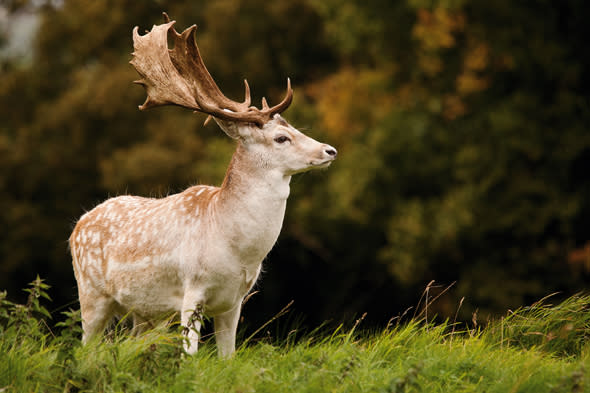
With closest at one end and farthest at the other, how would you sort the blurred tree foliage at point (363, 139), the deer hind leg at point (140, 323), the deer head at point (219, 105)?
1. the deer head at point (219, 105)
2. the deer hind leg at point (140, 323)
3. the blurred tree foliage at point (363, 139)

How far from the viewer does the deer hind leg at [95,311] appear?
580 cm

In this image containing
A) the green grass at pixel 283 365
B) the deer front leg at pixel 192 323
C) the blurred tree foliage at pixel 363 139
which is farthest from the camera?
the blurred tree foliage at pixel 363 139

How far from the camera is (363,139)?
1603 cm

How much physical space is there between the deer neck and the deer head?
3.2 inches

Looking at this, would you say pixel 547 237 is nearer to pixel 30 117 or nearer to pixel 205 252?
pixel 205 252

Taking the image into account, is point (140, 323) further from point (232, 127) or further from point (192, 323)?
point (232, 127)

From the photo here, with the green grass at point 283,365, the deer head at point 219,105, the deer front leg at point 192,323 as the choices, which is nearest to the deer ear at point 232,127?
the deer head at point 219,105

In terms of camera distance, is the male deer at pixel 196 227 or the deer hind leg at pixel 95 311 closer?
the male deer at pixel 196 227

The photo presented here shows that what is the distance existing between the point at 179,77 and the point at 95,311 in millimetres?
1773

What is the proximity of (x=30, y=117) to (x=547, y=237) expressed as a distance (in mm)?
13918

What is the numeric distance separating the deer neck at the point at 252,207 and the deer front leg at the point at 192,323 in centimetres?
45

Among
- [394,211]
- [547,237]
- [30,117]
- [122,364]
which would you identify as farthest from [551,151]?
[30,117]

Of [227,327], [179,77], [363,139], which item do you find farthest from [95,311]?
[363,139]

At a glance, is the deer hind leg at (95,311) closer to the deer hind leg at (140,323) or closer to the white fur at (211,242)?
the white fur at (211,242)
